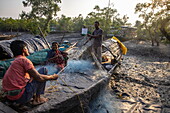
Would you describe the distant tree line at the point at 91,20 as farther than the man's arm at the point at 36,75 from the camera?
Yes

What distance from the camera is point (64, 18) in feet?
82.5

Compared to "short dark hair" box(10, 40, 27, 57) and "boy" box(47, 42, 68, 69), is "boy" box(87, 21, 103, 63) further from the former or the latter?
"short dark hair" box(10, 40, 27, 57)

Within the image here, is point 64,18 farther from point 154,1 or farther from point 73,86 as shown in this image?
point 73,86

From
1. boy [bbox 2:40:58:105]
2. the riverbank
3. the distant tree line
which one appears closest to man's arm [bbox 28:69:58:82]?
boy [bbox 2:40:58:105]

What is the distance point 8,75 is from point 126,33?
961 inches

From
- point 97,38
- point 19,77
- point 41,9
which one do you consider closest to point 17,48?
point 19,77

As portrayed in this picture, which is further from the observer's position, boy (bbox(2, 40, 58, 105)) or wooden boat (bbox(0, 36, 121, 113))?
wooden boat (bbox(0, 36, 121, 113))

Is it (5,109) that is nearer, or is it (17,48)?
(17,48)

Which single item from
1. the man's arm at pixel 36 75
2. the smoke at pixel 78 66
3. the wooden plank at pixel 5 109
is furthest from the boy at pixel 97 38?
the wooden plank at pixel 5 109

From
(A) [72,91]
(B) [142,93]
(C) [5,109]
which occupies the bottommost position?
(B) [142,93]

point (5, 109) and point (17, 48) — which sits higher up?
point (17, 48)

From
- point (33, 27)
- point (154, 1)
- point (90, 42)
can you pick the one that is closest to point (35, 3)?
point (33, 27)

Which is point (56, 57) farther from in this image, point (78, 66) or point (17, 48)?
point (17, 48)

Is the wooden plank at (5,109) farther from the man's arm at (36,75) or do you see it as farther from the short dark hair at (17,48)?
the short dark hair at (17,48)
